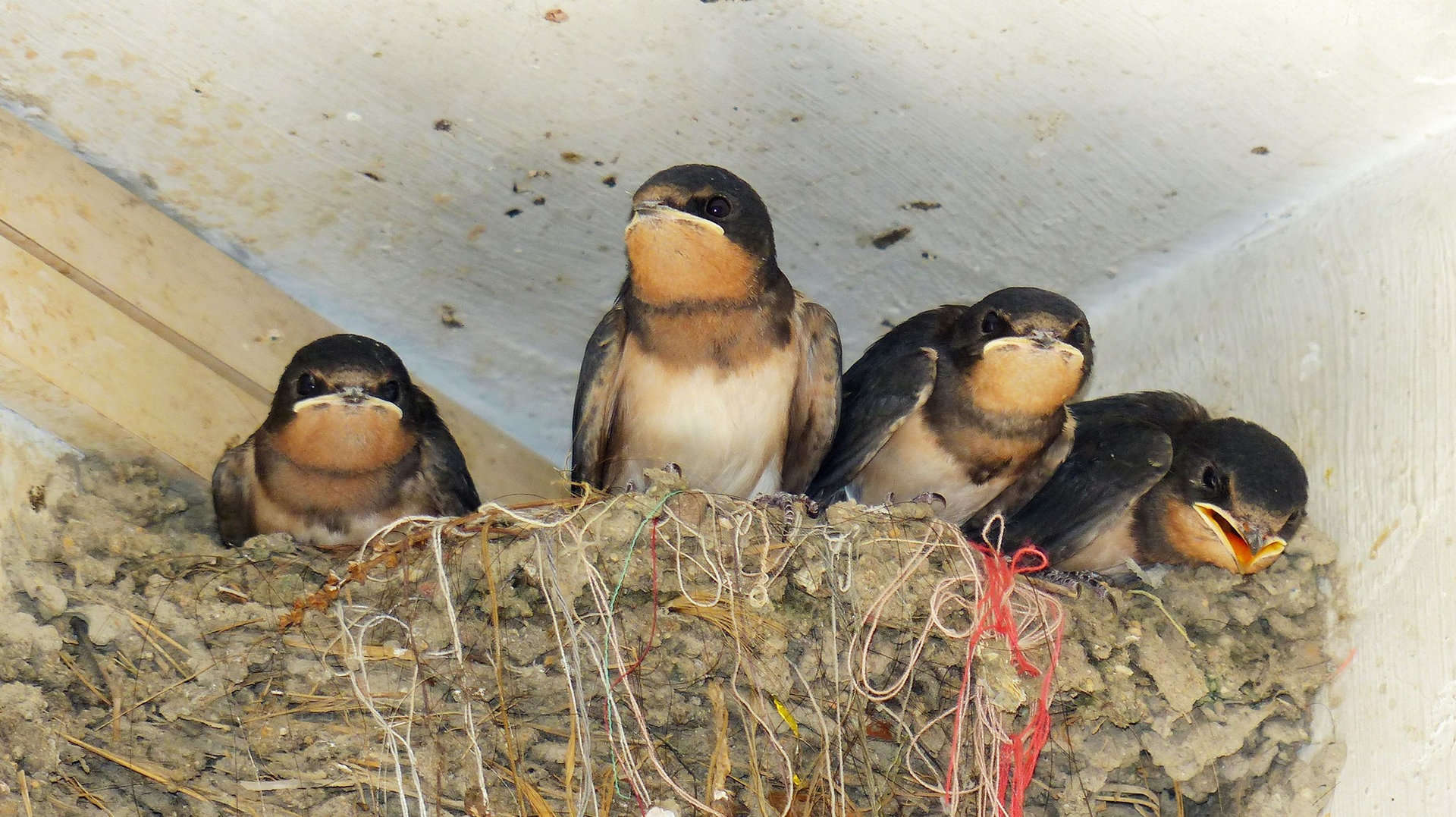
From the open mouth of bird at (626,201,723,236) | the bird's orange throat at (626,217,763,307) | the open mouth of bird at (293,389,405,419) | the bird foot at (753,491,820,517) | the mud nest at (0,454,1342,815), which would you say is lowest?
the mud nest at (0,454,1342,815)

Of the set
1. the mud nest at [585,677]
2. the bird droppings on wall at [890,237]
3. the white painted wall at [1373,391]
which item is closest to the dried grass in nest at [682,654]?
the mud nest at [585,677]

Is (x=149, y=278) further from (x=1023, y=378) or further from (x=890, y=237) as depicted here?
(x=1023, y=378)

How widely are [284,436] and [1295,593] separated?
7.68 ft

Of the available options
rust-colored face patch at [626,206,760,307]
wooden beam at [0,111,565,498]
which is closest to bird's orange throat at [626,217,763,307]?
rust-colored face patch at [626,206,760,307]

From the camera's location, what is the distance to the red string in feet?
10.0

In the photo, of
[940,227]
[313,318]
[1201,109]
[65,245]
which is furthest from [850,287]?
[65,245]

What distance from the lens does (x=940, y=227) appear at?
4242 mm

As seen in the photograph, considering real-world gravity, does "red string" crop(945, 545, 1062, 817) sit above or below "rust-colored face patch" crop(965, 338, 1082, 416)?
below

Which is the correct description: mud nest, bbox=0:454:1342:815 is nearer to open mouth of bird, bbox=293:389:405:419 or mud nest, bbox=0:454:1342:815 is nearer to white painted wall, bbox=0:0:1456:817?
open mouth of bird, bbox=293:389:405:419

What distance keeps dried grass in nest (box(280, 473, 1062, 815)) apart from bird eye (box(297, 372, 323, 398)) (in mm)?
622

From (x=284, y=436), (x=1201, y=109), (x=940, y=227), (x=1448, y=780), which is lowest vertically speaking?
(x=1448, y=780)

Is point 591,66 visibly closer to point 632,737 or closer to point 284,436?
point 284,436

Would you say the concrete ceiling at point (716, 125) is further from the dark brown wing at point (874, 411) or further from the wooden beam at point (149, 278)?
the dark brown wing at point (874, 411)

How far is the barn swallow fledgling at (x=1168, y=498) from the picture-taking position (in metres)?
3.62
